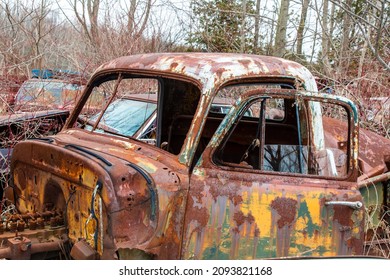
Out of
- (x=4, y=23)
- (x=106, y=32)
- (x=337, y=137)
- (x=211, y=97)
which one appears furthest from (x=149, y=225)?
(x=4, y=23)

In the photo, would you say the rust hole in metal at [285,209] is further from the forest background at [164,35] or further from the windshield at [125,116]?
the forest background at [164,35]

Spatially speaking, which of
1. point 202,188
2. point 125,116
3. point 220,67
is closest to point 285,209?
point 202,188

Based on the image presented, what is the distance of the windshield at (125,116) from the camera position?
382cm

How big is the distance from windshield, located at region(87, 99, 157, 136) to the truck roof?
65 cm

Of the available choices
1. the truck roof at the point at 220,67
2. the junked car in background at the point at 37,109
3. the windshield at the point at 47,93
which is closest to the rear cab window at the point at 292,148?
the truck roof at the point at 220,67

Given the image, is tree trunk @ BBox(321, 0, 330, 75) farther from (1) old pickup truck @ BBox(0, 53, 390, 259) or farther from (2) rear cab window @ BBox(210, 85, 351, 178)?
(1) old pickup truck @ BBox(0, 53, 390, 259)

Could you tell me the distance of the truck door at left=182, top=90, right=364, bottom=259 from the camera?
8.83 feet

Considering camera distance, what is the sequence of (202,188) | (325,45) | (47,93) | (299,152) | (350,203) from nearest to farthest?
(202,188)
(350,203)
(299,152)
(47,93)
(325,45)

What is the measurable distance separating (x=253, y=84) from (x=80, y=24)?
13.1 meters

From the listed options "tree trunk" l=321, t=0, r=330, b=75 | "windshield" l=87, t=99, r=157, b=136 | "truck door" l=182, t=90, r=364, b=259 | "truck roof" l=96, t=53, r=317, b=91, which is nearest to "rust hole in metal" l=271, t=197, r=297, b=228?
"truck door" l=182, t=90, r=364, b=259

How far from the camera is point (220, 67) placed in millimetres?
2961

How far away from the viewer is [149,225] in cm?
259

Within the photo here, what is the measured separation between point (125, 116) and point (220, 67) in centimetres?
203

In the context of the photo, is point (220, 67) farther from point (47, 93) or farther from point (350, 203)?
point (47, 93)
